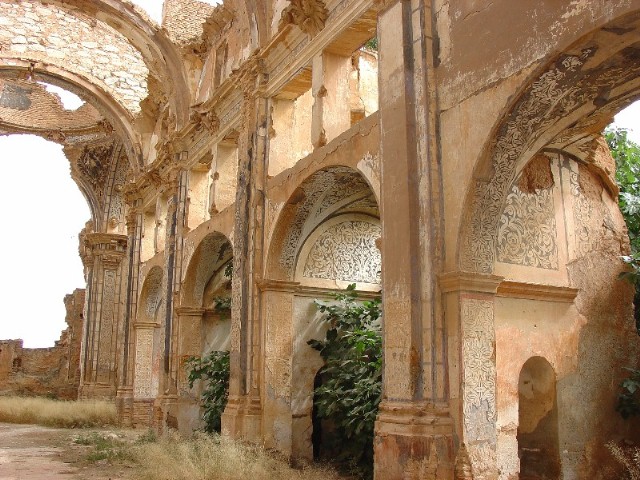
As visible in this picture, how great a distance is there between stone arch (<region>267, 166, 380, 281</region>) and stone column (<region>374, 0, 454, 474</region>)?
2.19 metres

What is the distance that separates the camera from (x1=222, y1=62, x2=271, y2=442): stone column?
30.5ft

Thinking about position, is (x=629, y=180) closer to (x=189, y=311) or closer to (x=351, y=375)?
(x=351, y=375)

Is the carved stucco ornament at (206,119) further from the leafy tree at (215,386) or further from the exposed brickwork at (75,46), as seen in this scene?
the exposed brickwork at (75,46)

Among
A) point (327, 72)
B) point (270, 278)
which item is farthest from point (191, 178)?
point (327, 72)

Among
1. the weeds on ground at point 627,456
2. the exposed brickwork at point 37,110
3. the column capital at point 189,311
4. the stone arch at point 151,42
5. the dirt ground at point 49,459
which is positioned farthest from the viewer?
the exposed brickwork at point 37,110

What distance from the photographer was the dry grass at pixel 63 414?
16.1m

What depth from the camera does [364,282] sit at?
34.0 ft

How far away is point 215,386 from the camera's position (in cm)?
1097

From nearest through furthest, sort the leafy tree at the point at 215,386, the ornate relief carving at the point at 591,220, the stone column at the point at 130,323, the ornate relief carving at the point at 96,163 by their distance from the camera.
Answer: the ornate relief carving at the point at 591,220 < the leafy tree at the point at 215,386 < the stone column at the point at 130,323 < the ornate relief carving at the point at 96,163

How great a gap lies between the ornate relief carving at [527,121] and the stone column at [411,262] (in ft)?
1.15

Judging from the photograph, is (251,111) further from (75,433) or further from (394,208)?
(75,433)

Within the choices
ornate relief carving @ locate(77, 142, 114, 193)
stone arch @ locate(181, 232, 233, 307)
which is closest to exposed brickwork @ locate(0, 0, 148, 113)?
ornate relief carving @ locate(77, 142, 114, 193)

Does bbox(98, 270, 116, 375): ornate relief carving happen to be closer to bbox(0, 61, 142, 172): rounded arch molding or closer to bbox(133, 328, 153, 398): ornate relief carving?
bbox(133, 328, 153, 398): ornate relief carving

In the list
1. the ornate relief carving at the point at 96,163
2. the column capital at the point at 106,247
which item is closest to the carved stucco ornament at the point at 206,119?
the column capital at the point at 106,247
